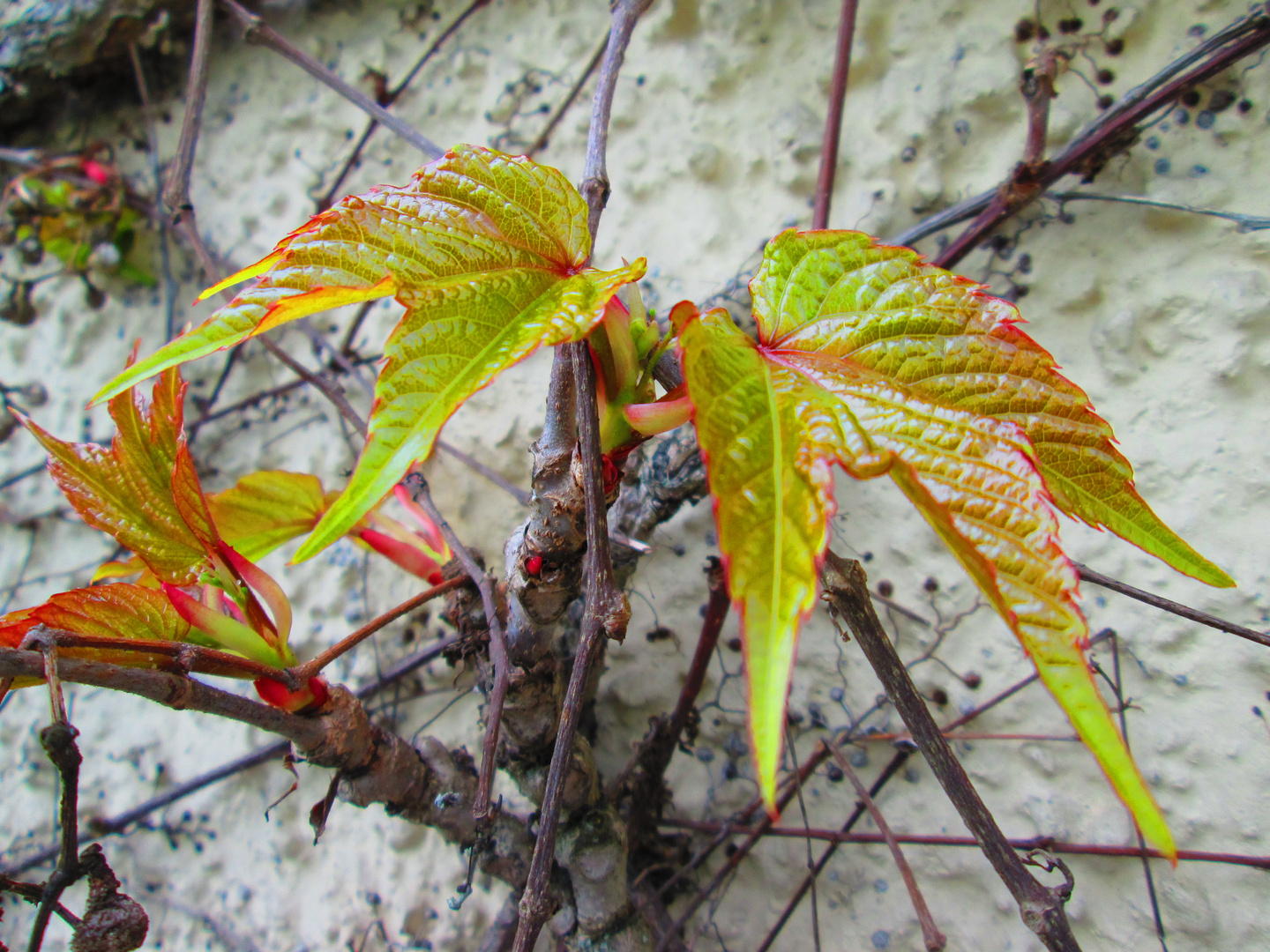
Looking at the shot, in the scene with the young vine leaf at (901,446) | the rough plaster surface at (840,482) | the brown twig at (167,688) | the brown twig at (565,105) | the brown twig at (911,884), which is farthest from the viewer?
the brown twig at (565,105)

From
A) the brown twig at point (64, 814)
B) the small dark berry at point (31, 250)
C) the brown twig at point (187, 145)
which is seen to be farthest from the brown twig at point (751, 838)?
the small dark berry at point (31, 250)

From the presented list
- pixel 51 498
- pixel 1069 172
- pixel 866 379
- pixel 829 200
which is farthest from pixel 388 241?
pixel 51 498

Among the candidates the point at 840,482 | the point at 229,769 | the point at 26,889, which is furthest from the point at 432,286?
the point at 229,769

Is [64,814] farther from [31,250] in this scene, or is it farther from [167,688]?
[31,250]

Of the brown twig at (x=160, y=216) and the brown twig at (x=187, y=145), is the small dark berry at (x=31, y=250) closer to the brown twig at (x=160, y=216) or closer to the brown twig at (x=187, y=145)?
the brown twig at (x=160, y=216)

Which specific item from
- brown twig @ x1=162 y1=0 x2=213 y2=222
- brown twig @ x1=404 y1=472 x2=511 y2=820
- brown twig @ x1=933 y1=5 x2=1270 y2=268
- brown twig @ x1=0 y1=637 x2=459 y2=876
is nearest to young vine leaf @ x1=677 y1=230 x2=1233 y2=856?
brown twig @ x1=404 y1=472 x2=511 y2=820
